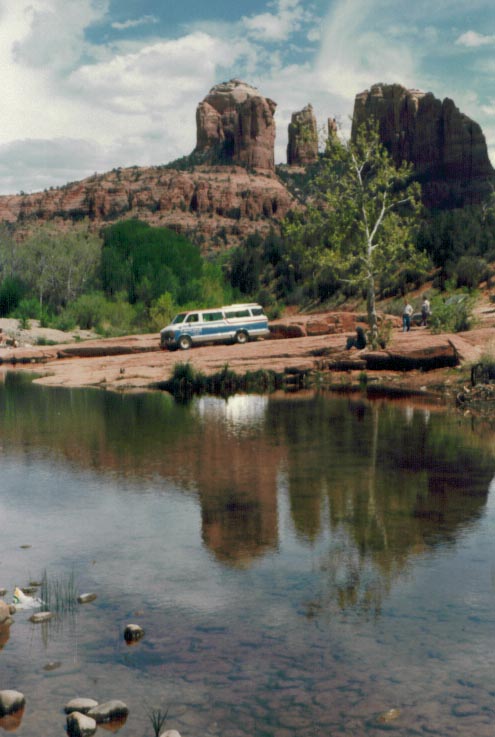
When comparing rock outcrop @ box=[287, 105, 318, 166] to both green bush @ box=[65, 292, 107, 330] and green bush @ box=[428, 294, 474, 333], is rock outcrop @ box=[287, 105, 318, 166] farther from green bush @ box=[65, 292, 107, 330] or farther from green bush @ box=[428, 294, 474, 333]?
green bush @ box=[428, 294, 474, 333]

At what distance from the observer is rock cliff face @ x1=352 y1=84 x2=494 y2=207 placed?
11631 cm

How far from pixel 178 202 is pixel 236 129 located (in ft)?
93.5

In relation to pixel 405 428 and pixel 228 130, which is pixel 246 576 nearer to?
pixel 405 428

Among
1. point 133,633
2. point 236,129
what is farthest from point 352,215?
point 236,129

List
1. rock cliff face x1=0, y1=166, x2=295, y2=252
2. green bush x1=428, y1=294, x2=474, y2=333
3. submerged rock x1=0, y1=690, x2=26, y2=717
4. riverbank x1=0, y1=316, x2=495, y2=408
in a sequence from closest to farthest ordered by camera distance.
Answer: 1. submerged rock x1=0, y1=690, x2=26, y2=717
2. riverbank x1=0, y1=316, x2=495, y2=408
3. green bush x1=428, y1=294, x2=474, y2=333
4. rock cliff face x1=0, y1=166, x2=295, y2=252

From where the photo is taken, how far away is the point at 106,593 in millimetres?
6852

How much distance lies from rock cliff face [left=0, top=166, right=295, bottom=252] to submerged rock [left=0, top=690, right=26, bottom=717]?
361 ft

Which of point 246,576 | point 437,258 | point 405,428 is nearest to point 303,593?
point 246,576

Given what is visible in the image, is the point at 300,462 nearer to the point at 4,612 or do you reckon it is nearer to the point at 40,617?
the point at 40,617

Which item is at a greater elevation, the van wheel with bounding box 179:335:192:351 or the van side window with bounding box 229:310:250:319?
the van side window with bounding box 229:310:250:319

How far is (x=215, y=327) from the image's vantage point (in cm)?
3553

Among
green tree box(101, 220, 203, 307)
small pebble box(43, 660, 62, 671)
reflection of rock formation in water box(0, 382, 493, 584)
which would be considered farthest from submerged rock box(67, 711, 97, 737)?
green tree box(101, 220, 203, 307)

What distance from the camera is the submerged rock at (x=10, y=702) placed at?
4.88 meters

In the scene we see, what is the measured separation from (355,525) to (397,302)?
37228 millimetres
